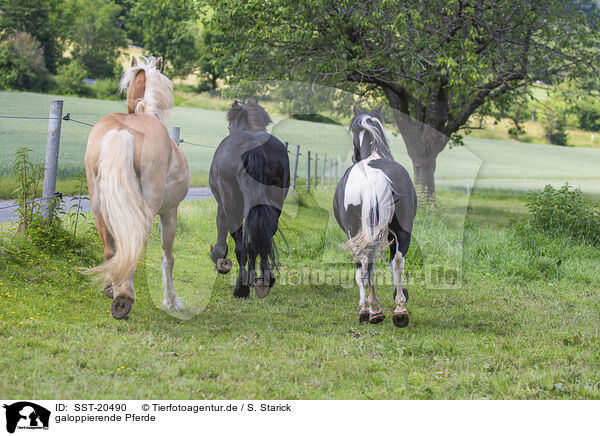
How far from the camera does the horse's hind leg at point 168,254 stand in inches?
197

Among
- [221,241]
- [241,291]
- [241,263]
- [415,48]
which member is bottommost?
[241,291]

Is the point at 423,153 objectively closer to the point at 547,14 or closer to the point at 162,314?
the point at 547,14

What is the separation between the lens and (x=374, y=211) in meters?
4.67

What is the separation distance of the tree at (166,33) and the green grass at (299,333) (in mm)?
29745

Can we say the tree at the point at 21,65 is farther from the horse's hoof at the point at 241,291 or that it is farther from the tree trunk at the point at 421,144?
the horse's hoof at the point at 241,291

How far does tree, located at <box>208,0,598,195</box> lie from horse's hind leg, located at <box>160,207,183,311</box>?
702cm

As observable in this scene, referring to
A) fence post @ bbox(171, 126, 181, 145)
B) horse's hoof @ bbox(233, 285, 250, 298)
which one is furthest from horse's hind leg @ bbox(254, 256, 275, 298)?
fence post @ bbox(171, 126, 181, 145)

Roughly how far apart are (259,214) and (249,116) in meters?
1.22

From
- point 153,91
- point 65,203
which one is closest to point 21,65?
point 65,203

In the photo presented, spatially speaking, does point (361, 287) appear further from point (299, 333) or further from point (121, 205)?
point (121, 205)

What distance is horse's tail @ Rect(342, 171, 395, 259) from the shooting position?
4668mm

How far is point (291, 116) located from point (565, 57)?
8295 millimetres

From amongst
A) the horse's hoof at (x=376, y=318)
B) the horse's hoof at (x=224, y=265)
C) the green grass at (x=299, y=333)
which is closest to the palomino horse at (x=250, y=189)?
the horse's hoof at (x=224, y=265)
